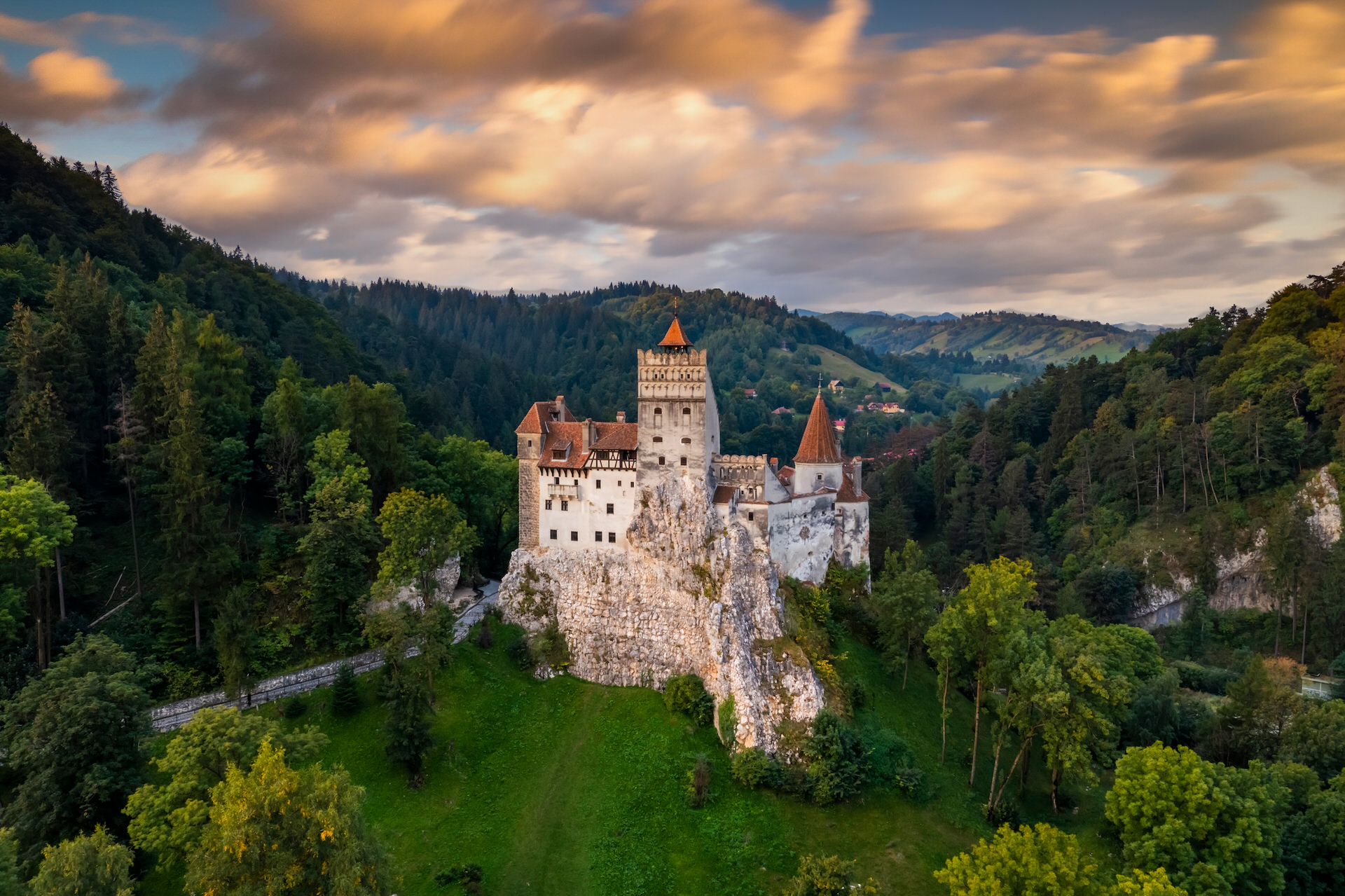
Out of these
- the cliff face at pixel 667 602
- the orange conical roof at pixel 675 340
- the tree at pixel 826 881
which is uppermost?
the orange conical roof at pixel 675 340

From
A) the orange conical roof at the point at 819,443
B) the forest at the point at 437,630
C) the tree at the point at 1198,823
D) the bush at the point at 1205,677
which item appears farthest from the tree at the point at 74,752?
the bush at the point at 1205,677

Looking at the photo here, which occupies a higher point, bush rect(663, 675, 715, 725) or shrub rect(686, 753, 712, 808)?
bush rect(663, 675, 715, 725)

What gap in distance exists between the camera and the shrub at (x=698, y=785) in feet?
142

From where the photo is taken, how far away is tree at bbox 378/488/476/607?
160 ft

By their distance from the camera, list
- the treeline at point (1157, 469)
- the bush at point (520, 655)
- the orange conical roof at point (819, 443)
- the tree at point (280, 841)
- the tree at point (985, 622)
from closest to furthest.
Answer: the tree at point (280, 841), the tree at point (985, 622), the bush at point (520, 655), the orange conical roof at point (819, 443), the treeline at point (1157, 469)

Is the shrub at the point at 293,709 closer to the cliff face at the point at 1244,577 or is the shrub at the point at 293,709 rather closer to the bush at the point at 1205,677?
the bush at the point at 1205,677

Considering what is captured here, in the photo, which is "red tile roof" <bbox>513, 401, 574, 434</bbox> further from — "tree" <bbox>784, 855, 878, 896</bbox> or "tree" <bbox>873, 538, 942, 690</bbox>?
"tree" <bbox>784, 855, 878, 896</bbox>

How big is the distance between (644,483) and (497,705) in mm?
16648

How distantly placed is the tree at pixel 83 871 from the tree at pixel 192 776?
253 cm

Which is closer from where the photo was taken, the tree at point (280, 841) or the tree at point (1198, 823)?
the tree at point (280, 841)

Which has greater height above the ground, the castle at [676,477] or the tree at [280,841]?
the castle at [676,477]

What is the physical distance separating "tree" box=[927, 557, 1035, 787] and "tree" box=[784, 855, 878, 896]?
36.5 feet

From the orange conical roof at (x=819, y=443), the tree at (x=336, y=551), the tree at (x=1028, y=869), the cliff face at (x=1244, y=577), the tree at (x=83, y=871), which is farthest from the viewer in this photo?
the cliff face at (x=1244, y=577)

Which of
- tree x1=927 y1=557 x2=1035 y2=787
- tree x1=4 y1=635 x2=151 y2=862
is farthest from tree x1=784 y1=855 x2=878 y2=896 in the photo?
tree x1=4 y1=635 x2=151 y2=862
